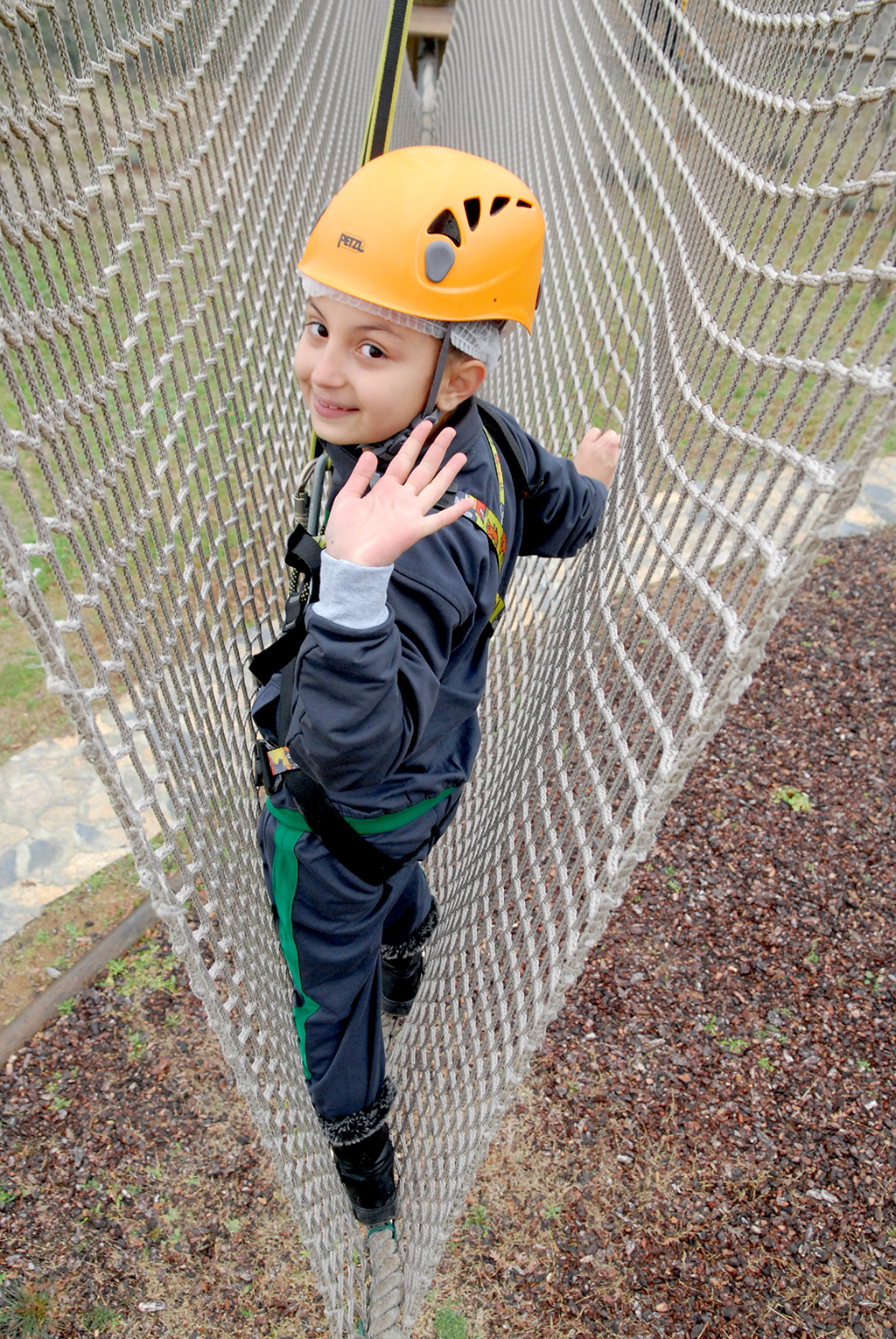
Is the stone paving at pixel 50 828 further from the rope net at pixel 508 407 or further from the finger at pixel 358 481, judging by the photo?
the finger at pixel 358 481

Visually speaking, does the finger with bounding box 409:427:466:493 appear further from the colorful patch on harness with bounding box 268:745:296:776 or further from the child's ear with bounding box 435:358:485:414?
the colorful patch on harness with bounding box 268:745:296:776

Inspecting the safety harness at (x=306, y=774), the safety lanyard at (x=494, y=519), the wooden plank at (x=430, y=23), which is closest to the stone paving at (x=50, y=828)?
the safety harness at (x=306, y=774)

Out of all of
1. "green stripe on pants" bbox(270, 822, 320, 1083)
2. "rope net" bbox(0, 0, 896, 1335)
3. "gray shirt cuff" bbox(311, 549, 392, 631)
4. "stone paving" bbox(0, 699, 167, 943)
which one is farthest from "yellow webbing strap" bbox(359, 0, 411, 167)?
"stone paving" bbox(0, 699, 167, 943)

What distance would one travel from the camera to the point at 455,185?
110 centimetres

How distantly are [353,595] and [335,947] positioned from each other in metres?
0.59

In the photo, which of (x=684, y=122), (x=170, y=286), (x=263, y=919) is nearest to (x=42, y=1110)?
(x=263, y=919)

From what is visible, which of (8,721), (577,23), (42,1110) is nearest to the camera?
(42,1110)

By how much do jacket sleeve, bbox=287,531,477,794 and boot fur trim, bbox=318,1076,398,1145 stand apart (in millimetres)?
Answer: 666

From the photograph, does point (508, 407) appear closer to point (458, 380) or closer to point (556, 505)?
point (556, 505)

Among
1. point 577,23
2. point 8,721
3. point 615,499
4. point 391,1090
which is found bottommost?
point 8,721

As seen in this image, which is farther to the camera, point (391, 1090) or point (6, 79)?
point (391, 1090)

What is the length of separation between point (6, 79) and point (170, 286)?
19.2 inches

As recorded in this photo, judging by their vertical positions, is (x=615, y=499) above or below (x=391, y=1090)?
above

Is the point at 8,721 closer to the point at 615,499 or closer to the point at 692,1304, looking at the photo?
the point at 615,499
